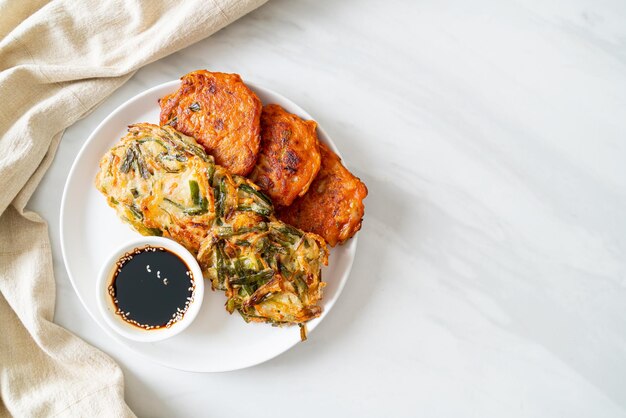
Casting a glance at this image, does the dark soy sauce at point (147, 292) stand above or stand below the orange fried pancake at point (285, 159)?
below

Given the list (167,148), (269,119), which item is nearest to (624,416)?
(269,119)

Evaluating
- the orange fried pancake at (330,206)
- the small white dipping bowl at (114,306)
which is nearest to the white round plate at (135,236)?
the orange fried pancake at (330,206)

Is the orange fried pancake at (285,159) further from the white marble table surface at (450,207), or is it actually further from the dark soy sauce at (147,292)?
the dark soy sauce at (147,292)

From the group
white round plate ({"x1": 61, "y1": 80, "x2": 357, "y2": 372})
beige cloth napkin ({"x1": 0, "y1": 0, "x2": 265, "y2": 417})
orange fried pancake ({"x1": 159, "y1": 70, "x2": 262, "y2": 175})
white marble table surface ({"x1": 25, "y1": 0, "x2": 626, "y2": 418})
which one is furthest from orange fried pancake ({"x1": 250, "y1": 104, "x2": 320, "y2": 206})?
beige cloth napkin ({"x1": 0, "y1": 0, "x2": 265, "y2": 417})

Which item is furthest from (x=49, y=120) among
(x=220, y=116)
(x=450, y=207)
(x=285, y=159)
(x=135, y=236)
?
(x=450, y=207)

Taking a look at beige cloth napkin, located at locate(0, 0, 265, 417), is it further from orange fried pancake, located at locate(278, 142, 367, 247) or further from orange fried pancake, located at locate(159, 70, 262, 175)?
orange fried pancake, located at locate(278, 142, 367, 247)

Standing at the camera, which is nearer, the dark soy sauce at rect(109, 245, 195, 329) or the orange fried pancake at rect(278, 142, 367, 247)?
the dark soy sauce at rect(109, 245, 195, 329)

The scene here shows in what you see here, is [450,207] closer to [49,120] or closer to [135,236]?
[135,236]
